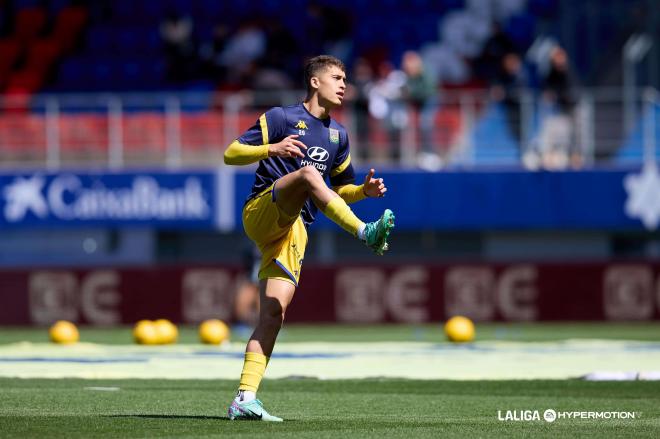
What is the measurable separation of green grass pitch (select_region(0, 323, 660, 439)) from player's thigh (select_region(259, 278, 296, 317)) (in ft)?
2.44

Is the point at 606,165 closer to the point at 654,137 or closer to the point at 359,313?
the point at 654,137

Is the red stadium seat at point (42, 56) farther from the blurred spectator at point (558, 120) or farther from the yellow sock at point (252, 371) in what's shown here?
the yellow sock at point (252, 371)

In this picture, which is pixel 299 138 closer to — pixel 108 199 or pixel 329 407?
pixel 329 407

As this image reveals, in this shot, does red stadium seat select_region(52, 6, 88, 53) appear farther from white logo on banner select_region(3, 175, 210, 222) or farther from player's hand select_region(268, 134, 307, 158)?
player's hand select_region(268, 134, 307, 158)

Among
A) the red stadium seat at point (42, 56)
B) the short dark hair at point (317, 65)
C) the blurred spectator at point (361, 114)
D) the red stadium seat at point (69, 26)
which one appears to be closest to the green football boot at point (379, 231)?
the short dark hair at point (317, 65)

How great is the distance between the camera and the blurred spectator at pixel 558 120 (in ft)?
81.5

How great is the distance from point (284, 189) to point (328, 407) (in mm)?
2062

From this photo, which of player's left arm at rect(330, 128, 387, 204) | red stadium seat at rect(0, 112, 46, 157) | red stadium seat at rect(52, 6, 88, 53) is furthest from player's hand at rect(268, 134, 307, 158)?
red stadium seat at rect(52, 6, 88, 53)

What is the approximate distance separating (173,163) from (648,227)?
9091 mm

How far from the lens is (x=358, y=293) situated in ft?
88.2

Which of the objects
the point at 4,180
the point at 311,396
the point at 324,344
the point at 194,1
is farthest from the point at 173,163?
the point at 311,396

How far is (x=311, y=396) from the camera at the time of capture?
11391 millimetres

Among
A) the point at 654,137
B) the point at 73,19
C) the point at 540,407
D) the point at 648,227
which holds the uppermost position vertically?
the point at 73,19

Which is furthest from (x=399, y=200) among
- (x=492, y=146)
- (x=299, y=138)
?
(x=299, y=138)
